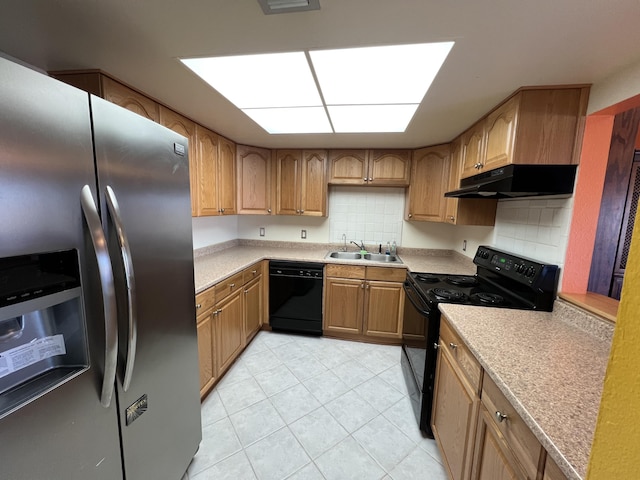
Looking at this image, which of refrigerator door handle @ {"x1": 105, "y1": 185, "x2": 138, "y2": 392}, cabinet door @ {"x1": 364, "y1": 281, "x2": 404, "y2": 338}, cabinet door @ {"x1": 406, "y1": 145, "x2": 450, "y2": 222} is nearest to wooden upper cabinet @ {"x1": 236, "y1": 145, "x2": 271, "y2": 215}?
cabinet door @ {"x1": 364, "y1": 281, "x2": 404, "y2": 338}

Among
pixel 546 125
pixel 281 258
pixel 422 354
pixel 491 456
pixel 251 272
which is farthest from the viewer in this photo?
pixel 281 258

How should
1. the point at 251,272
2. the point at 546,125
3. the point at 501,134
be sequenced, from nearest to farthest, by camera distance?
the point at 546,125
the point at 501,134
the point at 251,272

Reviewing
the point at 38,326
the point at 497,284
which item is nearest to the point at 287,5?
the point at 38,326

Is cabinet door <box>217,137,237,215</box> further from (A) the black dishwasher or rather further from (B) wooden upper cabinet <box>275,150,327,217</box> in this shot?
(A) the black dishwasher

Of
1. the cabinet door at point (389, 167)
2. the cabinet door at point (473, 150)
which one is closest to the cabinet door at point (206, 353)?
the cabinet door at point (389, 167)

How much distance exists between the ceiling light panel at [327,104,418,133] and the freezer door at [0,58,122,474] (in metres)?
1.43

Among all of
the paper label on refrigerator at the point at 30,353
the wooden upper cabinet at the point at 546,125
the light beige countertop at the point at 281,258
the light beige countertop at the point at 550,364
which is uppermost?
the wooden upper cabinet at the point at 546,125

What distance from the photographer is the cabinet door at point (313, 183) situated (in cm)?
292

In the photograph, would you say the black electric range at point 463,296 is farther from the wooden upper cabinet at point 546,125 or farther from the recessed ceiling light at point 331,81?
the recessed ceiling light at point 331,81

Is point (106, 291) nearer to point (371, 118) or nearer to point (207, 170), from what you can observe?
point (207, 170)

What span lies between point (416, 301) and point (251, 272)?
1.57m

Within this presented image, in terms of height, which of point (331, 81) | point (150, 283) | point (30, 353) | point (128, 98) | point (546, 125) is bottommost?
point (30, 353)

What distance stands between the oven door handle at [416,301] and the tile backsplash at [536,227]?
0.76 meters

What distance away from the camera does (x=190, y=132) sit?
6.61ft
